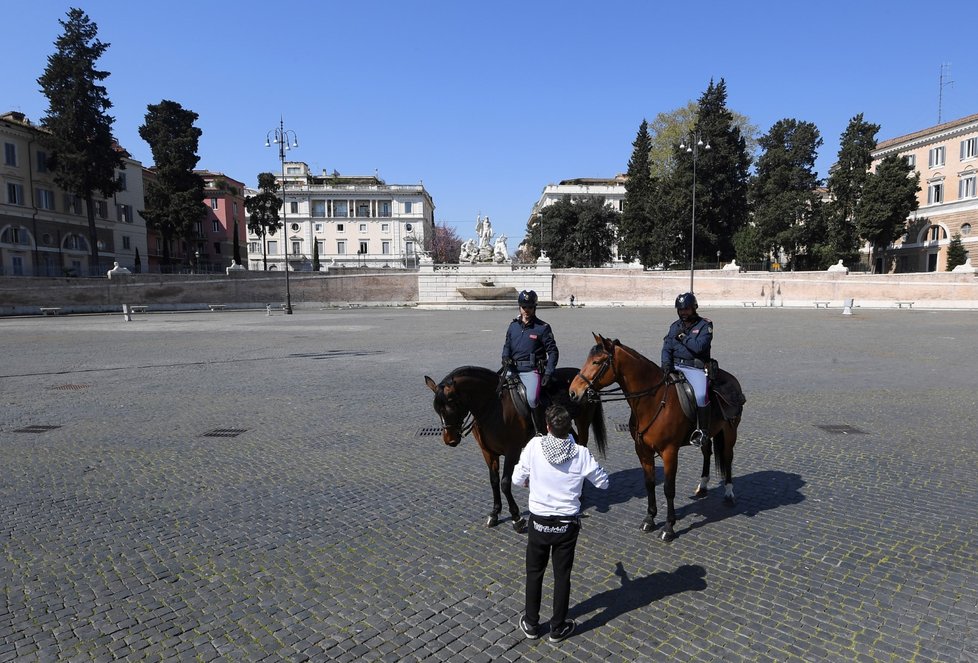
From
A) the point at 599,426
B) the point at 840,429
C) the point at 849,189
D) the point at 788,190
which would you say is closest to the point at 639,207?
the point at 788,190

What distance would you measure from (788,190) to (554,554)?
5105cm

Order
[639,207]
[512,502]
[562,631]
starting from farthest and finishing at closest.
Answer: [639,207]
[512,502]
[562,631]

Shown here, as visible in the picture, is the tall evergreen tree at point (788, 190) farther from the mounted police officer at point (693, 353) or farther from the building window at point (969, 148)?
the mounted police officer at point (693, 353)

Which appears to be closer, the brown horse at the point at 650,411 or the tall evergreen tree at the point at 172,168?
the brown horse at the point at 650,411

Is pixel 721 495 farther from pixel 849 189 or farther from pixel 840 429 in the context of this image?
pixel 849 189

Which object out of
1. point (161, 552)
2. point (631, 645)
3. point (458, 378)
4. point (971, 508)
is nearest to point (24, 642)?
point (161, 552)

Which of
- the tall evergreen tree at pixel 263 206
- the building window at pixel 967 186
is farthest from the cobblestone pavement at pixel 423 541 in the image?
the tall evergreen tree at pixel 263 206

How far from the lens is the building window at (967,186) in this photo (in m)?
44.7

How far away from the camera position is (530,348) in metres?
5.20

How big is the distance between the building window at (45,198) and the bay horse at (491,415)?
170 ft

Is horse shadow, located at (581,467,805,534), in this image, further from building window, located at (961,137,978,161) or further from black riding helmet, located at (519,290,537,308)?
building window, located at (961,137,978,161)

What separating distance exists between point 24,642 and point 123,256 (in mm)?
58376

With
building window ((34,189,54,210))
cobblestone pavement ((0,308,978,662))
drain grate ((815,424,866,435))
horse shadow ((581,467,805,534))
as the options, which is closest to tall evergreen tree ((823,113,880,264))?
cobblestone pavement ((0,308,978,662))

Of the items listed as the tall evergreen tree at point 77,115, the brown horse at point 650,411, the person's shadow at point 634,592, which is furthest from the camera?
the tall evergreen tree at point 77,115
